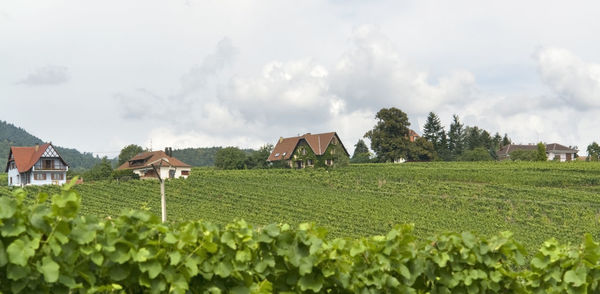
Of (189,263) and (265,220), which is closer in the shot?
(189,263)

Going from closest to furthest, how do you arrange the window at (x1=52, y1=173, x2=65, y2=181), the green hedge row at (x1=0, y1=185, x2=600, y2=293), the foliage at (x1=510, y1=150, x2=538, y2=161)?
the green hedge row at (x1=0, y1=185, x2=600, y2=293), the window at (x1=52, y1=173, x2=65, y2=181), the foliage at (x1=510, y1=150, x2=538, y2=161)

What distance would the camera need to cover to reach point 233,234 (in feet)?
13.6

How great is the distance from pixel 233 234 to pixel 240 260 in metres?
0.19

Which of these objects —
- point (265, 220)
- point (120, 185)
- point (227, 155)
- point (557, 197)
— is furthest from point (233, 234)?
point (227, 155)

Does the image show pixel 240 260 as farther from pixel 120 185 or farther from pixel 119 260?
pixel 120 185

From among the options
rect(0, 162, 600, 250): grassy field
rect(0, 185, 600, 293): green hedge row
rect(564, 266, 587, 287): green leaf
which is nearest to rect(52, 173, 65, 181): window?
rect(0, 162, 600, 250): grassy field

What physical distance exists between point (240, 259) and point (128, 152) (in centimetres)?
11024

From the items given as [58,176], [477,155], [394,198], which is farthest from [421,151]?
[58,176]

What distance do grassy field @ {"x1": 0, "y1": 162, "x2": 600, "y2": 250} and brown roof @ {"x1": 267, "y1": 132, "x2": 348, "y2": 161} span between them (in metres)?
9.69

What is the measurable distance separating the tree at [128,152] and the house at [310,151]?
39.1 m

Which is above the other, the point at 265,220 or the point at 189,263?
the point at 189,263

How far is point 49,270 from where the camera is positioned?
133 inches

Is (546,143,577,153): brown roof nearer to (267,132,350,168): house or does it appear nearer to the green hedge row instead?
(267,132,350,168): house

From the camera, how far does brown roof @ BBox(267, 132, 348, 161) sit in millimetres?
75250
